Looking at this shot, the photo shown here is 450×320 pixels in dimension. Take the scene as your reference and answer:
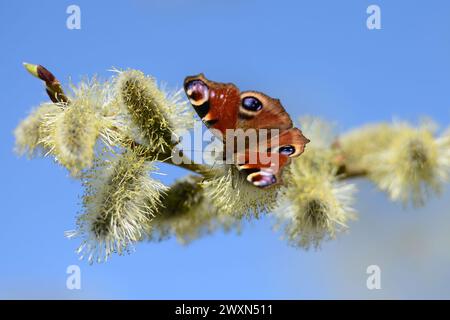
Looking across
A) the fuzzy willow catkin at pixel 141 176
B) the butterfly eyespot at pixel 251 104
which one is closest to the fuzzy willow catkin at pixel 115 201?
the fuzzy willow catkin at pixel 141 176

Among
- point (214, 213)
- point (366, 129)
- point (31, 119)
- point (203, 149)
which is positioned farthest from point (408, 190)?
point (31, 119)

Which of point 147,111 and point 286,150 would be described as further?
point 147,111

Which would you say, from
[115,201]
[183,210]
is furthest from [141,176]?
[183,210]

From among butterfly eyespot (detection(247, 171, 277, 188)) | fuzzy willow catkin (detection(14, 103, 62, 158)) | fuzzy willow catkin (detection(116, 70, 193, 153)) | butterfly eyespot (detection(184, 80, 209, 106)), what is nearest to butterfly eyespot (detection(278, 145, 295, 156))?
butterfly eyespot (detection(247, 171, 277, 188))

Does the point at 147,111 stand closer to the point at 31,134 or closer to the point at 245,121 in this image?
the point at 245,121

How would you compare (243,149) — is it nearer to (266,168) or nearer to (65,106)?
(266,168)

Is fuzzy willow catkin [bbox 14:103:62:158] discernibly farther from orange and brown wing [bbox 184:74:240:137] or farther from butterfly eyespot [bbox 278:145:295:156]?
butterfly eyespot [bbox 278:145:295:156]

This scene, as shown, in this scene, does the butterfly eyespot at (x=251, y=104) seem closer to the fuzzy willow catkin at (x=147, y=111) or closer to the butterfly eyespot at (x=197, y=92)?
the butterfly eyespot at (x=197, y=92)
